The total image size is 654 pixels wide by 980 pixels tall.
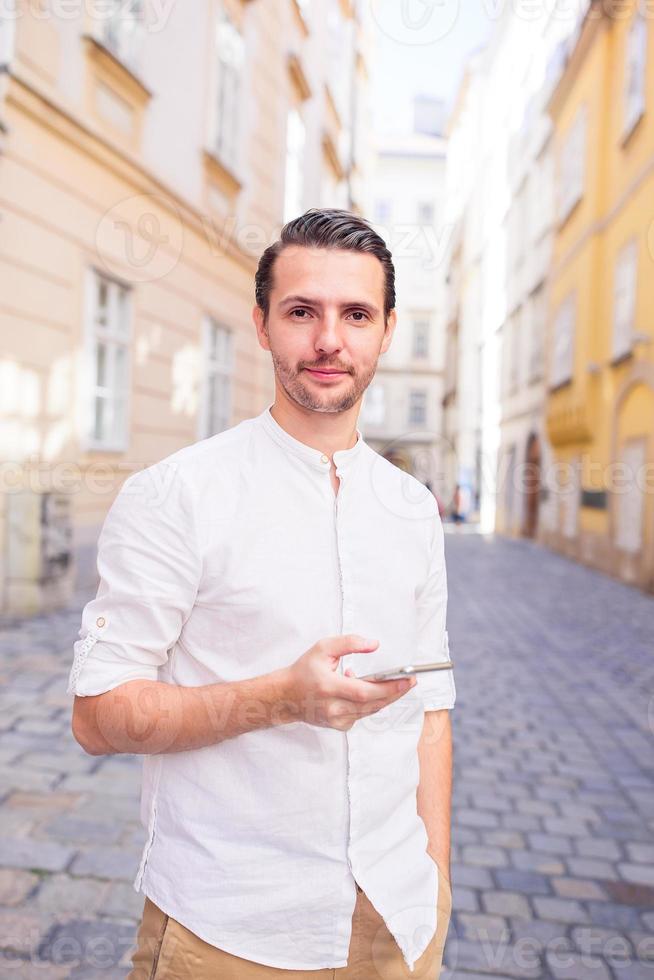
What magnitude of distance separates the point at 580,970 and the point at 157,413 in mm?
7647

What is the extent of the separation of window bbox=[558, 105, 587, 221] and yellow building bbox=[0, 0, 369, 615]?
18.4ft

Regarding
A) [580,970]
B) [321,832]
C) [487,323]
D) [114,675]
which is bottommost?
[580,970]

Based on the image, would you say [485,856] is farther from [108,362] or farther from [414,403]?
[414,403]

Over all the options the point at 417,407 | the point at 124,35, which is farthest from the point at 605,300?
the point at 417,407

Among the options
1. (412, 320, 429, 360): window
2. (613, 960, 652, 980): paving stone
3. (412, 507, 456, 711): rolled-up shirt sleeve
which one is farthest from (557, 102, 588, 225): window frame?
(412, 320, 429, 360): window

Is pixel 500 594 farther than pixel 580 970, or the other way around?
pixel 500 594

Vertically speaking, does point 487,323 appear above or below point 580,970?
above

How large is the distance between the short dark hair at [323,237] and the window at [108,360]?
6.76m

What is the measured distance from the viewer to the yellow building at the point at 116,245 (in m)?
6.69

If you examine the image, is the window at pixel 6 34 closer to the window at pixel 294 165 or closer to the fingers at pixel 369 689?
the fingers at pixel 369 689

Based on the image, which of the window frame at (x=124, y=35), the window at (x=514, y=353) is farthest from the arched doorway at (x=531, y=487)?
the window frame at (x=124, y=35)

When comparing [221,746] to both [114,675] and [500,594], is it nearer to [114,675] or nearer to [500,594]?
[114,675]

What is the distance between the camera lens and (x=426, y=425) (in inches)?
1585

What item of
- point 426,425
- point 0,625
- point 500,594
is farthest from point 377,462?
point 426,425
